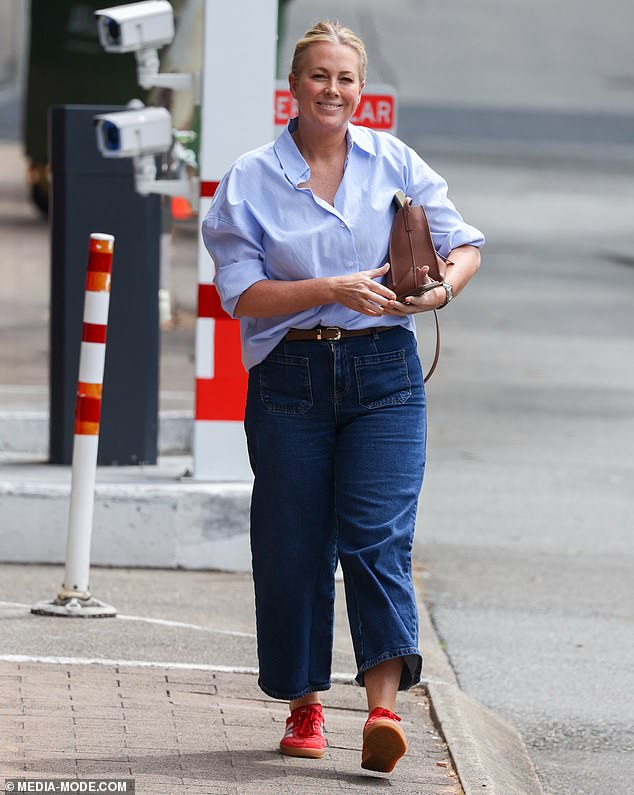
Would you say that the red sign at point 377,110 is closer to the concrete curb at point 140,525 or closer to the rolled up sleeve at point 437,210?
the concrete curb at point 140,525

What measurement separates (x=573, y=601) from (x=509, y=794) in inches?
99.3

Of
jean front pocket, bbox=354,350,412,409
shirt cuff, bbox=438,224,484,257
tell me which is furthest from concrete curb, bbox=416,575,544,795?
shirt cuff, bbox=438,224,484,257

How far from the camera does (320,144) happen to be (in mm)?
4656

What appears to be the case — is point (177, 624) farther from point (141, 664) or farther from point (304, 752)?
point (304, 752)

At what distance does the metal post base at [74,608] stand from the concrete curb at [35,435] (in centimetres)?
253

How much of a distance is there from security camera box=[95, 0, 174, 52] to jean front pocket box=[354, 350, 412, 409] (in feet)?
9.83

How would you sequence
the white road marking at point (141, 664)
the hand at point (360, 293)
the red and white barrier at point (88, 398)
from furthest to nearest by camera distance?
the red and white barrier at point (88, 398), the white road marking at point (141, 664), the hand at point (360, 293)

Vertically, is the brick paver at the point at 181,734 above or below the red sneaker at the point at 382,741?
below

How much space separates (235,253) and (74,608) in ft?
6.68

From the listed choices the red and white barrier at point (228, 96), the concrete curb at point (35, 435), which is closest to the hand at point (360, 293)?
the red and white barrier at point (228, 96)

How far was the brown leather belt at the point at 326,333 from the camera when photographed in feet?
15.2

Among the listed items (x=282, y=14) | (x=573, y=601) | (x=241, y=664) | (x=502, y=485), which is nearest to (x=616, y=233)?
(x=282, y=14)

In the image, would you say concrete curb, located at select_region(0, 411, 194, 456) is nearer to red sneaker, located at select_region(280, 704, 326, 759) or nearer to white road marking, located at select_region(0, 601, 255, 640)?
white road marking, located at select_region(0, 601, 255, 640)

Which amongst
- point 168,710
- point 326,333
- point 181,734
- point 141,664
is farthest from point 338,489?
point 141,664
